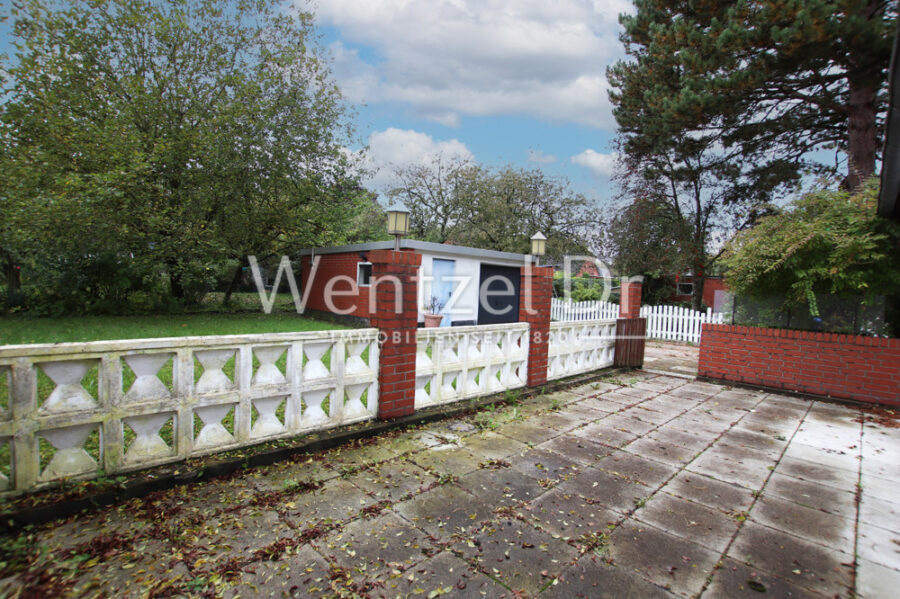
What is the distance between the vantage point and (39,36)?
32.5 ft

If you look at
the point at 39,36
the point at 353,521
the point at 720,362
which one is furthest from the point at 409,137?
the point at 353,521

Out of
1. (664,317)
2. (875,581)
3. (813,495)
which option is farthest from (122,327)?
(664,317)

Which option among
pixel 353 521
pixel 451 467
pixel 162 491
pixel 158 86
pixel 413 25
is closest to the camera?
pixel 353 521

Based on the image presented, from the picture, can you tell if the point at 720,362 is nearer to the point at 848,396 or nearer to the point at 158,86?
the point at 848,396

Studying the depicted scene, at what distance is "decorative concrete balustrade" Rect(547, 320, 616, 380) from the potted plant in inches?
194

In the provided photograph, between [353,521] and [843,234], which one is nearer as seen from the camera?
[353,521]

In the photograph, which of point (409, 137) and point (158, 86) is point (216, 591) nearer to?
point (158, 86)

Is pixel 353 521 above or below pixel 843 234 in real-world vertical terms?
below

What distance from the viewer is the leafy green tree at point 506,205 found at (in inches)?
798

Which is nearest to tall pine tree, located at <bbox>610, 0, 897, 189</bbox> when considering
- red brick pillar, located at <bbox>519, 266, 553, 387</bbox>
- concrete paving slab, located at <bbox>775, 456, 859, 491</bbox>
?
red brick pillar, located at <bbox>519, 266, 553, 387</bbox>

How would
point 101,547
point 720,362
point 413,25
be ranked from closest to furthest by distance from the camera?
1. point 101,547
2. point 720,362
3. point 413,25

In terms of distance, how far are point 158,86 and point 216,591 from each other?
13171 millimetres

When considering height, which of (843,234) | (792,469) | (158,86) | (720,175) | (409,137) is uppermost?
(409,137)

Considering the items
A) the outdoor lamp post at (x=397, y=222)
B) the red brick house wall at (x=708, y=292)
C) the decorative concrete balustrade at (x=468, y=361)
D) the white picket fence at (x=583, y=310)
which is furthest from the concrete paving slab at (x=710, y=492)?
→ the red brick house wall at (x=708, y=292)
